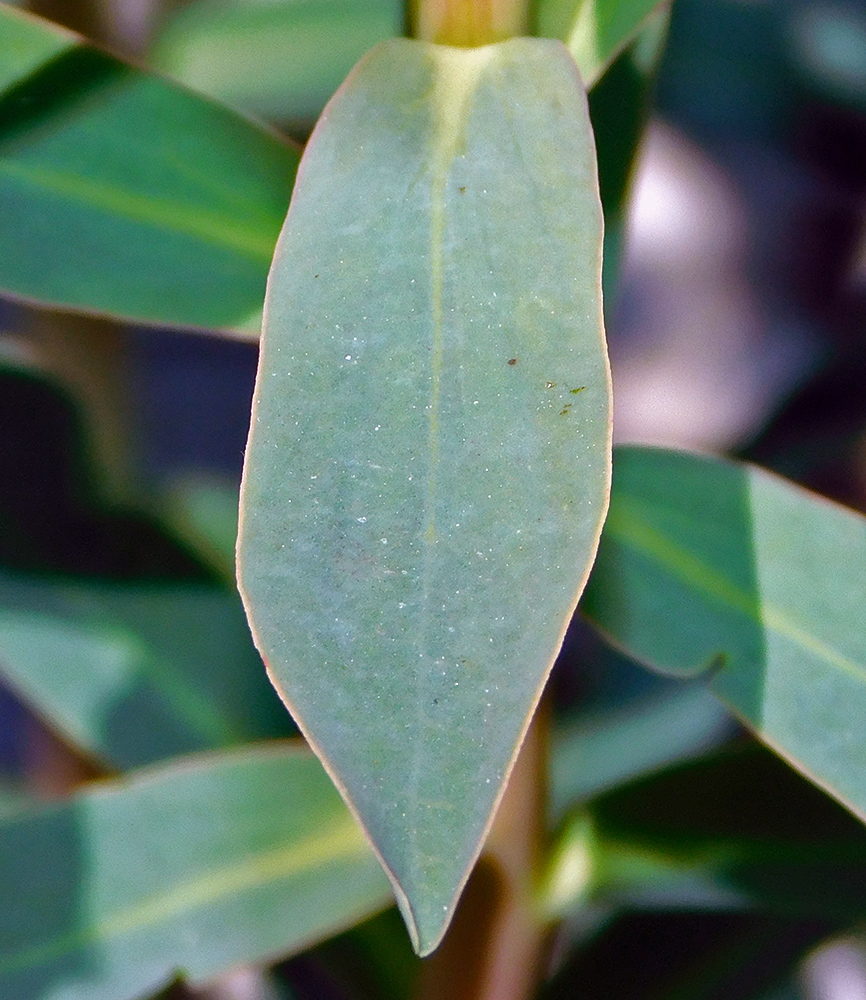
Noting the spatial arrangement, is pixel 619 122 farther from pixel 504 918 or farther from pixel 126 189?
pixel 504 918

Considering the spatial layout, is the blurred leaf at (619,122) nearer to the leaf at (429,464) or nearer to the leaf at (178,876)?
the leaf at (429,464)

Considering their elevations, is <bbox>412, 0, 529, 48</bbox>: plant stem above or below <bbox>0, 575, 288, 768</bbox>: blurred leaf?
above

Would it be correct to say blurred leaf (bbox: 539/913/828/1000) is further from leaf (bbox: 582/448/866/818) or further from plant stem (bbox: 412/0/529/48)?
plant stem (bbox: 412/0/529/48)

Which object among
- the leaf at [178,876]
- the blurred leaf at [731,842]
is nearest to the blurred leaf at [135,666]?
the leaf at [178,876]

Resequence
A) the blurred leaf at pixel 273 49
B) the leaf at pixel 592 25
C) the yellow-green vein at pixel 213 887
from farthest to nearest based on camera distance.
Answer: the blurred leaf at pixel 273 49
the yellow-green vein at pixel 213 887
the leaf at pixel 592 25

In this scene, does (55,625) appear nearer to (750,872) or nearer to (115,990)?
(115,990)

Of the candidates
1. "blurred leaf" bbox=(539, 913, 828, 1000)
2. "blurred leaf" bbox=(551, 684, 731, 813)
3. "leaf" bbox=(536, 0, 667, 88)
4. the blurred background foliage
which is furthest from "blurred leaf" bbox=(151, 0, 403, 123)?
"blurred leaf" bbox=(539, 913, 828, 1000)

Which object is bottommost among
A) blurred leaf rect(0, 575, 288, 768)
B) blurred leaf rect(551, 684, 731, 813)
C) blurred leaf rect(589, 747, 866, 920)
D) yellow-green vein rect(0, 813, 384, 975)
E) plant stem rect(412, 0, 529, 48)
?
blurred leaf rect(551, 684, 731, 813)
